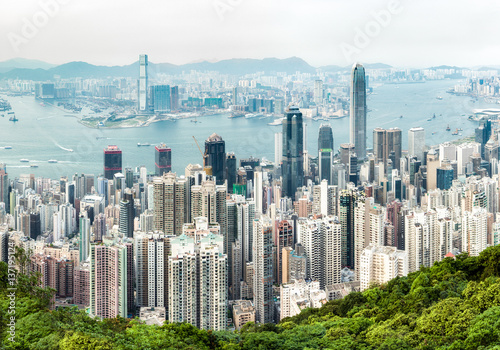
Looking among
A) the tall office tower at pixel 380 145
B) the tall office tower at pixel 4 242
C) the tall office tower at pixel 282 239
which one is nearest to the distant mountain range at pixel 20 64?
the tall office tower at pixel 4 242

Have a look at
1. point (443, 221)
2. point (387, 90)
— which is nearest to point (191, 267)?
point (443, 221)

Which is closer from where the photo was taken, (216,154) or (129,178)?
(129,178)

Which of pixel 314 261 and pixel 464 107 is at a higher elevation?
pixel 464 107

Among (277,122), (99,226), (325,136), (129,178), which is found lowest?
(99,226)

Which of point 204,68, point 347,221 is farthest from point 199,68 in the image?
point 347,221

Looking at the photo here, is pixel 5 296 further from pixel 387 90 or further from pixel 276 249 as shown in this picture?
pixel 387 90

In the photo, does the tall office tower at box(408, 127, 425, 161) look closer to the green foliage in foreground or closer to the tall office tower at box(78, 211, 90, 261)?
the tall office tower at box(78, 211, 90, 261)

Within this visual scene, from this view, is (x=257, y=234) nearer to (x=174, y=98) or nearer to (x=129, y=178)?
(x=129, y=178)
